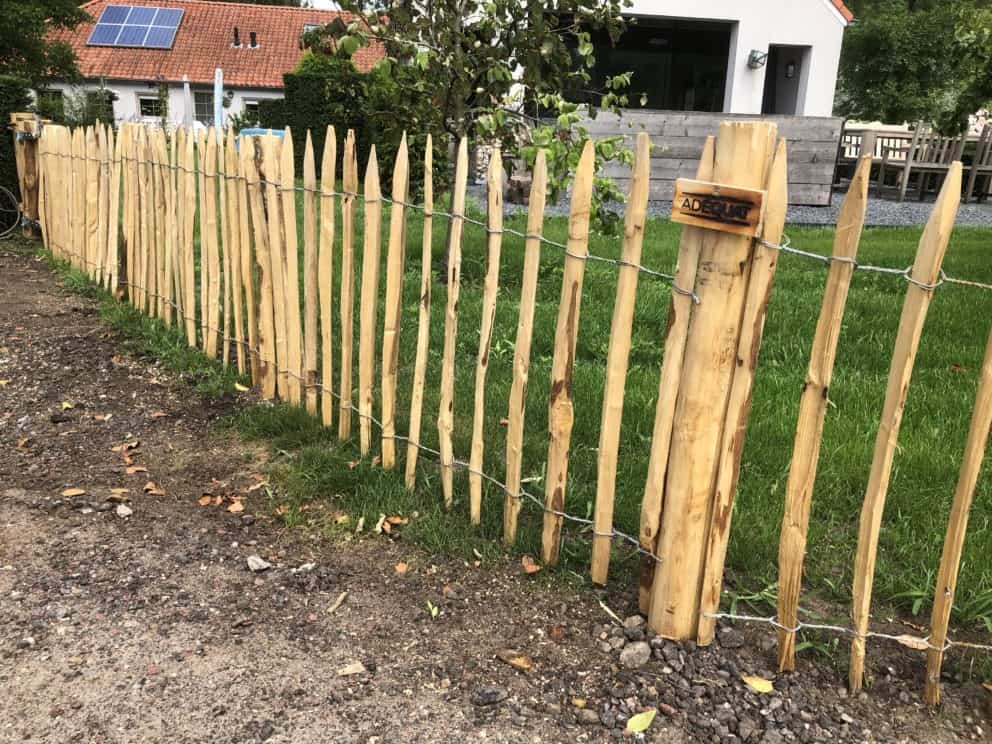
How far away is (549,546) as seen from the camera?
3002 millimetres

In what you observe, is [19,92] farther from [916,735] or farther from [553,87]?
[916,735]

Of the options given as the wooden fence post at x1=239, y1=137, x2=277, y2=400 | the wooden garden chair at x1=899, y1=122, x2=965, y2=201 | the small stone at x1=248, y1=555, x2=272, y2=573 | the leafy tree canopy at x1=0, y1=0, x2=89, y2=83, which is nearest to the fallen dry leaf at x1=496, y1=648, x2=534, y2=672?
the small stone at x1=248, y1=555, x2=272, y2=573

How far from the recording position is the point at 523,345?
2.87 meters

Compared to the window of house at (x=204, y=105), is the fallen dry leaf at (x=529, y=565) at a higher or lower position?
lower

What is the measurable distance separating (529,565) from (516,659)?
492 mm

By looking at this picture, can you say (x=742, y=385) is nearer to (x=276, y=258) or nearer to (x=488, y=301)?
(x=488, y=301)

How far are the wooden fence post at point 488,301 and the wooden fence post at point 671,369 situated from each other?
67 cm

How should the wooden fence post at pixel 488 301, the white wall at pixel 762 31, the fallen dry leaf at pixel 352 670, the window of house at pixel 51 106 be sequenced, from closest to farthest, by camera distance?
the fallen dry leaf at pixel 352 670 → the wooden fence post at pixel 488 301 → the window of house at pixel 51 106 → the white wall at pixel 762 31

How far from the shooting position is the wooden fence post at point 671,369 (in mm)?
2355

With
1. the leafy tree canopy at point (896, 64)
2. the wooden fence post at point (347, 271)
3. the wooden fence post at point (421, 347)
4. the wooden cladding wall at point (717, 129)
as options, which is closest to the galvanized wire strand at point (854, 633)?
the wooden fence post at point (421, 347)

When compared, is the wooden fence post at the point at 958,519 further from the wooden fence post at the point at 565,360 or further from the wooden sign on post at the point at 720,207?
the wooden fence post at the point at 565,360

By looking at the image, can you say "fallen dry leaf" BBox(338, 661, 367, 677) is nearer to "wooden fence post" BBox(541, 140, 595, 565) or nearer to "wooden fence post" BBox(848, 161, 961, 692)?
"wooden fence post" BBox(541, 140, 595, 565)

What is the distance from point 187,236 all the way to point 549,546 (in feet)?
11.1

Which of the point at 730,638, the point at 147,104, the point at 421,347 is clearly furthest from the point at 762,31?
the point at 147,104
